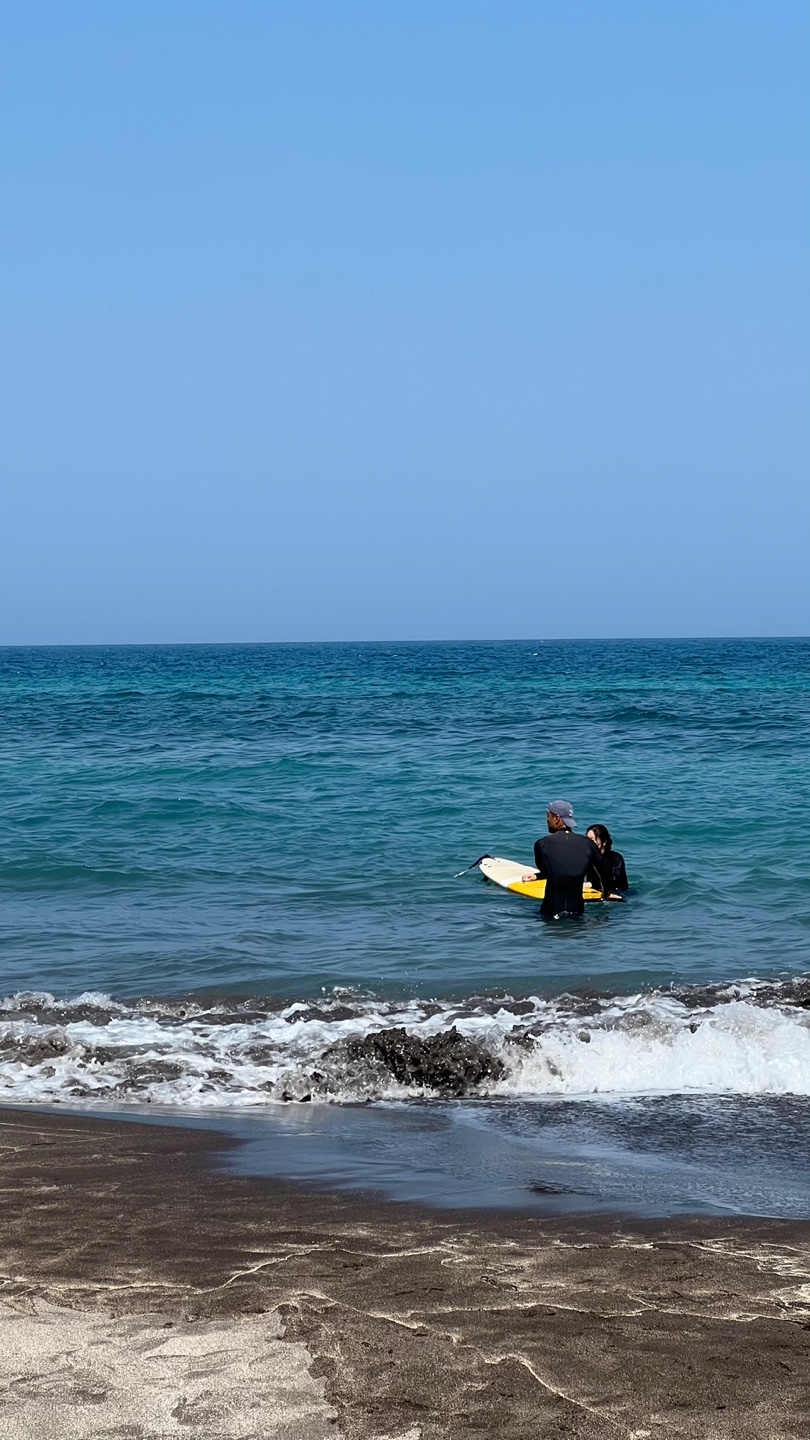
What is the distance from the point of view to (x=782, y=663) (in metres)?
69.6

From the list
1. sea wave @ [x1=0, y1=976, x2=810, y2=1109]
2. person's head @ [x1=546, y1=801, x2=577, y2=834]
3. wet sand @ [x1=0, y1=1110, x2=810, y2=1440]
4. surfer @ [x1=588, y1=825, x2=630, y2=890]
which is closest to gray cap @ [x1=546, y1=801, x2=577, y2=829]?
person's head @ [x1=546, y1=801, x2=577, y2=834]

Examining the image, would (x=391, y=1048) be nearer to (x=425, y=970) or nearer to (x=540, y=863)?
(x=425, y=970)

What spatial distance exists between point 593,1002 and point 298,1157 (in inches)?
146

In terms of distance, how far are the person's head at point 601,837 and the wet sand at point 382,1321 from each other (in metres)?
7.76

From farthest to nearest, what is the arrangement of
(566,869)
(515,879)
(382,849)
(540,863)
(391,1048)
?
(382,849), (515,879), (540,863), (566,869), (391,1048)

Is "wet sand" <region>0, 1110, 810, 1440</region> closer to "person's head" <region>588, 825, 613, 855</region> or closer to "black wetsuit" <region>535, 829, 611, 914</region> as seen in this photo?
"black wetsuit" <region>535, 829, 611, 914</region>

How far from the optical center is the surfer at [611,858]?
40.3 ft

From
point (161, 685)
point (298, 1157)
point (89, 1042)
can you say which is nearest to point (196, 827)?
point (89, 1042)

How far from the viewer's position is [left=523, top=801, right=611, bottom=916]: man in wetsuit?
11625mm

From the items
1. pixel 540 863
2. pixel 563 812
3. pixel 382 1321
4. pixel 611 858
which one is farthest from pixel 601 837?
pixel 382 1321

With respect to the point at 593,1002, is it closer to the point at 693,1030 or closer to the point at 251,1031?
the point at 693,1030

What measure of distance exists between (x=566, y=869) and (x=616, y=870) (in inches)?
40.7

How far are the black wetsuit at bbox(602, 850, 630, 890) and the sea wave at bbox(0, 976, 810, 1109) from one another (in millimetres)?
3380

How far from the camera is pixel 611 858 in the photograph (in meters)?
12.4
